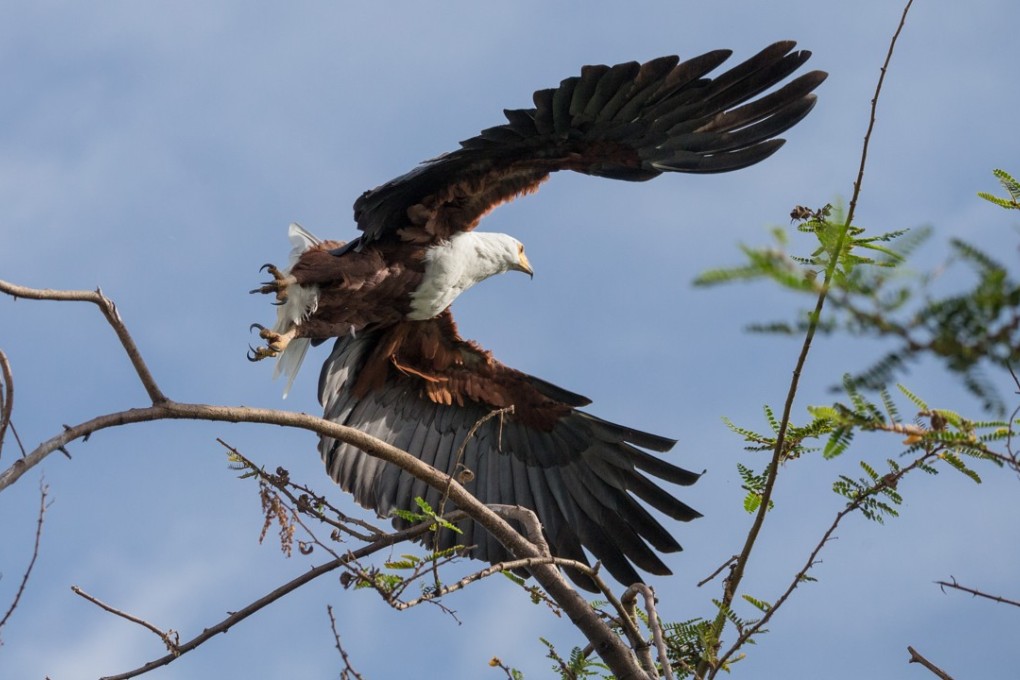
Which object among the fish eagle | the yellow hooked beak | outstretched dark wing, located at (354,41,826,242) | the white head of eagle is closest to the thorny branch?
the fish eagle

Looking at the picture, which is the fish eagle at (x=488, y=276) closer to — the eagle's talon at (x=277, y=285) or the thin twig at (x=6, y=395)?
the eagle's talon at (x=277, y=285)

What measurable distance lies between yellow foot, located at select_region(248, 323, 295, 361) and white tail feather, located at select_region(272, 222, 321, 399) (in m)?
0.06

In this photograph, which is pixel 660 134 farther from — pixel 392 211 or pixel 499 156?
pixel 392 211

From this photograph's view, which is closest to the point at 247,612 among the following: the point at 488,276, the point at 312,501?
the point at 312,501

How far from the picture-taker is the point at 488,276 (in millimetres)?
7309

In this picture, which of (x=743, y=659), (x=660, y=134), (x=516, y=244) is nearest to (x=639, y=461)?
(x=516, y=244)

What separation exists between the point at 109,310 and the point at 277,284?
2.14m

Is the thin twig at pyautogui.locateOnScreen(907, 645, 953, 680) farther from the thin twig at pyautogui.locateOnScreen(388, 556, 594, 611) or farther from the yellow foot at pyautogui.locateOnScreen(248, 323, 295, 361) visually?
the yellow foot at pyautogui.locateOnScreen(248, 323, 295, 361)

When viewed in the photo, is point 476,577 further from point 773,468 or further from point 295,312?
point 295,312

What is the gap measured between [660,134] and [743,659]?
2.95 m

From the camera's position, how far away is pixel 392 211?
21.3 ft

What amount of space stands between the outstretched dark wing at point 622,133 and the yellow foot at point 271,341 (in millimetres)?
744

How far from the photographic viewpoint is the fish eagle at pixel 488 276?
5840 millimetres

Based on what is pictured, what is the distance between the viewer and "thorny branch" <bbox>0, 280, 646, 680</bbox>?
12.9 feet
